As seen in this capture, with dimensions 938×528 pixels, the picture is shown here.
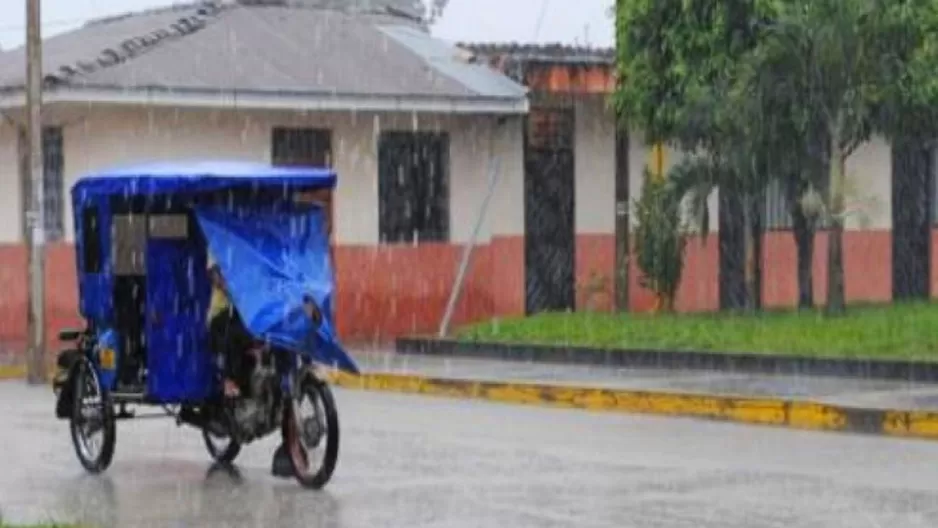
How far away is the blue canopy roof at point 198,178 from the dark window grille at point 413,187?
15.0 meters

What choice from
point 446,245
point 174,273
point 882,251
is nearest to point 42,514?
point 174,273

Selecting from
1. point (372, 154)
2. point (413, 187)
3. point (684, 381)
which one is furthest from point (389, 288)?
point (684, 381)

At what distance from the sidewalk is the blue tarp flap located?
547cm

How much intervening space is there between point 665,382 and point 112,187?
24.8 ft

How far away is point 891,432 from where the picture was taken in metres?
17.2

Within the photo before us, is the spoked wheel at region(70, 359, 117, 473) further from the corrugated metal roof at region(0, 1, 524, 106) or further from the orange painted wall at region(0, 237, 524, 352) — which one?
the orange painted wall at region(0, 237, 524, 352)

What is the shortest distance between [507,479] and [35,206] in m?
11.3

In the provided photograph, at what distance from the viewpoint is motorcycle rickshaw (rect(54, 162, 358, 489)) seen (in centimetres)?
1380

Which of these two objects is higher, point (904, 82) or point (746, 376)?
point (904, 82)

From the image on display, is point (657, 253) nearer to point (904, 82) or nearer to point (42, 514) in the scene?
point (904, 82)

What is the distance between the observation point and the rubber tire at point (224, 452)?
14.7 meters

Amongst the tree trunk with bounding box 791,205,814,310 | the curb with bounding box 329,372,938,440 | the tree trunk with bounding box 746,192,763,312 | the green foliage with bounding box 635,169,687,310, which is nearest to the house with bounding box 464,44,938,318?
the tree trunk with bounding box 746,192,763,312

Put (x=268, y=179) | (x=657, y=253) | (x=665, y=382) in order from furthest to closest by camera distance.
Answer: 1. (x=657, y=253)
2. (x=665, y=382)
3. (x=268, y=179)

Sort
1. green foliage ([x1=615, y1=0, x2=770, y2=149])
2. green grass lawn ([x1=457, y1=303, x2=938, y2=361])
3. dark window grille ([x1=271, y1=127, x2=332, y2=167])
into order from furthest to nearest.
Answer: dark window grille ([x1=271, y1=127, x2=332, y2=167]) → green foliage ([x1=615, y1=0, x2=770, y2=149]) → green grass lawn ([x1=457, y1=303, x2=938, y2=361])
